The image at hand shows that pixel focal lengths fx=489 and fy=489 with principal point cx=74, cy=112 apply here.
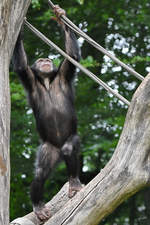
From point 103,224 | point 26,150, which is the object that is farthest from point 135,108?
point 103,224

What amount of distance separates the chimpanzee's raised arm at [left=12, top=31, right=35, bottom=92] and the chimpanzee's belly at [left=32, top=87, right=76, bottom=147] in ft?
1.08

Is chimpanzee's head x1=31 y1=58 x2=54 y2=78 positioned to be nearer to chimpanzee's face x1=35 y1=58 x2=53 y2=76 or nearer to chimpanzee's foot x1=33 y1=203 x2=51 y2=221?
chimpanzee's face x1=35 y1=58 x2=53 y2=76

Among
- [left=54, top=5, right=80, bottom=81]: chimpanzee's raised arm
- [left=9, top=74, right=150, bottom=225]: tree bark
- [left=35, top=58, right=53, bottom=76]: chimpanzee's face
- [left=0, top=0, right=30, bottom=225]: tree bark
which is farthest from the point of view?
[left=35, top=58, right=53, bottom=76]: chimpanzee's face

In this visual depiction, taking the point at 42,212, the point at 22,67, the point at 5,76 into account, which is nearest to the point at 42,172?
the point at 42,212

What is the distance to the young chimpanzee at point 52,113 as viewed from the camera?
654 centimetres

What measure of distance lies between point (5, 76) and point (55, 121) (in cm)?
183

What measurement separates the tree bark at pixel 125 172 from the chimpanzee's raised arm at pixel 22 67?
7.51 ft

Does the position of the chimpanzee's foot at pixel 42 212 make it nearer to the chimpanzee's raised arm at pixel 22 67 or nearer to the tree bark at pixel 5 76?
the tree bark at pixel 5 76

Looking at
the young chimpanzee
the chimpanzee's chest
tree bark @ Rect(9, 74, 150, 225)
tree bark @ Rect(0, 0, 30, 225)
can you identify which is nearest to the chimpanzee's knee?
the young chimpanzee

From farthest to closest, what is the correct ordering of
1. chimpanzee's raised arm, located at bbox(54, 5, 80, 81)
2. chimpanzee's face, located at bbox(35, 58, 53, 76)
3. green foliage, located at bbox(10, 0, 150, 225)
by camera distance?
green foliage, located at bbox(10, 0, 150, 225) < chimpanzee's face, located at bbox(35, 58, 53, 76) < chimpanzee's raised arm, located at bbox(54, 5, 80, 81)

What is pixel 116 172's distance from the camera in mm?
4949

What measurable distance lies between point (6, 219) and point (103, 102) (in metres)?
6.70

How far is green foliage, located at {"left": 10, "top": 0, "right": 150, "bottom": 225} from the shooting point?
10406mm

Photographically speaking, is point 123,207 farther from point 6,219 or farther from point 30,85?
point 6,219
